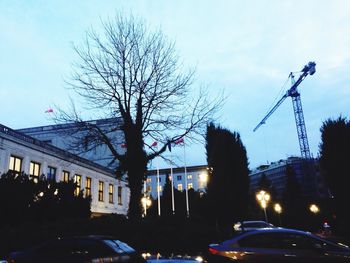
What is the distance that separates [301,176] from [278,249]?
4021 inches

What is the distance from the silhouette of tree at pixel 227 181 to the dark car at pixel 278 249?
42.6 ft

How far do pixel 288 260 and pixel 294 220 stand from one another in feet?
116

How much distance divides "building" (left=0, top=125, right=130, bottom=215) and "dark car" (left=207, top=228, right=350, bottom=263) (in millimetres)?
16551

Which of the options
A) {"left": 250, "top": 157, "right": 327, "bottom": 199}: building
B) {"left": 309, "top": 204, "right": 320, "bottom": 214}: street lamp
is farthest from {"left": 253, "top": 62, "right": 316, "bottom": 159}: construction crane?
{"left": 309, "top": 204, "right": 320, "bottom": 214}: street lamp

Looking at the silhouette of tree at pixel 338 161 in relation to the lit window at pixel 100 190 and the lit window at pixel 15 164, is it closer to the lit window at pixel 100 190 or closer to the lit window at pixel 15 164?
the lit window at pixel 15 164

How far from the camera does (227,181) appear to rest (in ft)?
71.1

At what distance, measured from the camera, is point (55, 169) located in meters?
29.1

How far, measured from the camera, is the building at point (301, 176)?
77.6 meters

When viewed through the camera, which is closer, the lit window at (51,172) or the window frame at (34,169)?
the window frame at (34,169)

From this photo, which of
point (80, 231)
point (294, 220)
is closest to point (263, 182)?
point (294, 220)

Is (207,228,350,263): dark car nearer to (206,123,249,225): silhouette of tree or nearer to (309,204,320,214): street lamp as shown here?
(206,123,249,225): silhouette of tree

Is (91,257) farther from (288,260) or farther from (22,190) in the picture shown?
(22,190)

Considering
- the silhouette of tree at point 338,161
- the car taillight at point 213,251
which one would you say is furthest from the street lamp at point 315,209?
the car taillight at point 213,251

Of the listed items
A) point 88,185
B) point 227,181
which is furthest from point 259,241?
point 88,185
